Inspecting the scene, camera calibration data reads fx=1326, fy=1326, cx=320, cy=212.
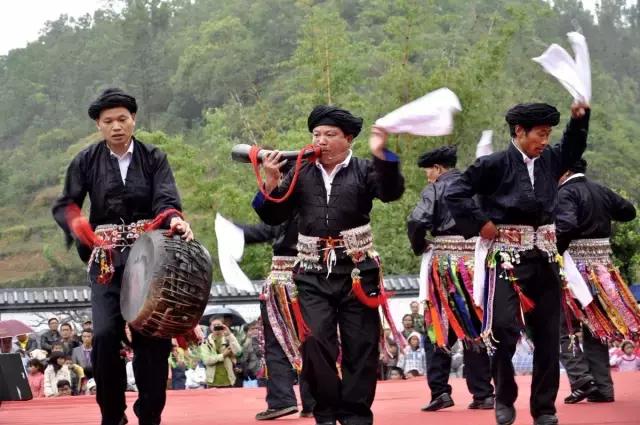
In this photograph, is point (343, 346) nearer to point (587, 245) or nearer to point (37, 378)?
point (587, 245)

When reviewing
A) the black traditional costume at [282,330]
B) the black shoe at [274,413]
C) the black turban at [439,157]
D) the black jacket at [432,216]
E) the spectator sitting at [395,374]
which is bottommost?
the spectator sitting at [395,374]

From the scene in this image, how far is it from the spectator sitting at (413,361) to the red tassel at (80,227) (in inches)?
376

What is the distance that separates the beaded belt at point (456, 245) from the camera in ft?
32.4

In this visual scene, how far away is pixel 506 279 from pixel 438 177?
7.60 ft

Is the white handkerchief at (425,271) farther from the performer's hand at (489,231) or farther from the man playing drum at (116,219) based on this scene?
the man playing drum at (116,219)

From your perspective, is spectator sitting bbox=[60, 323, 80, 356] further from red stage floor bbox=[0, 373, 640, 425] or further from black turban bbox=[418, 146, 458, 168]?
Answer: black turban bbox=[418, 146, 458, 168]

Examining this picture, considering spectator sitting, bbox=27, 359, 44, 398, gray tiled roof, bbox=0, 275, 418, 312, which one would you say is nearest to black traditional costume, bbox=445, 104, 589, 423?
spectator sitting, bbox=27, 359, 44, 398

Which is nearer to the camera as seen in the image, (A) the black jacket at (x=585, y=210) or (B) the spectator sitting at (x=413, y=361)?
(A) the black jacket at (x=585, y=210)

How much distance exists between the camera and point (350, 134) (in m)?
7.51

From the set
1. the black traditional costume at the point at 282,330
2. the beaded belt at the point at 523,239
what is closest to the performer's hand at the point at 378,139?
the beaded belt at the point at 523,239

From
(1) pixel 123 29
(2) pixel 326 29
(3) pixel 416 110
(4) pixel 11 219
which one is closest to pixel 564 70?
(3) pixel 416 110

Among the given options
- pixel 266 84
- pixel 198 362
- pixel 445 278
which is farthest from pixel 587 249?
pixel 266 84

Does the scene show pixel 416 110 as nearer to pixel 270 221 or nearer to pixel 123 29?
pixel 270 221

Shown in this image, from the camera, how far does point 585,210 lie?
9.70 m
